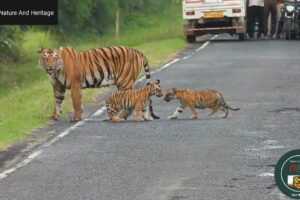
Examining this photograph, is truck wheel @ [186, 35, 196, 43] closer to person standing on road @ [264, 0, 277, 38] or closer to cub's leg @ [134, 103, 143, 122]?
person standing on road @ [264, 0, 277, 38]

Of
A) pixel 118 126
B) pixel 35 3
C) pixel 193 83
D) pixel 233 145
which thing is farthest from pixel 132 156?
pixel 193 83

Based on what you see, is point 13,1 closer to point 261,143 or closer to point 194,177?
point 261,143

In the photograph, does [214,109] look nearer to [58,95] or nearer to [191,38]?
[58,95]

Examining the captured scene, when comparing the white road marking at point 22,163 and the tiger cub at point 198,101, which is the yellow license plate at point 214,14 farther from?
the white road marking at point 22,163

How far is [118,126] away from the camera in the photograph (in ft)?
47.6

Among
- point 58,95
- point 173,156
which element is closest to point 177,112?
point 58,95

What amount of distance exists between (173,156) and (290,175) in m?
3.90

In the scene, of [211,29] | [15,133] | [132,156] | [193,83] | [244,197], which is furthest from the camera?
[211,29]

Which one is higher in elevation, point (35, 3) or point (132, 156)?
point (35, 3)

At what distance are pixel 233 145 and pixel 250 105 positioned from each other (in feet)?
14.3

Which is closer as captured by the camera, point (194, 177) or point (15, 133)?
point (194, 177)

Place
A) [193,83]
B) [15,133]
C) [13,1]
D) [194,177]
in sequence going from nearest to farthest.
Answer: [194,177]
[15,133]
[13,1]
[193,83]

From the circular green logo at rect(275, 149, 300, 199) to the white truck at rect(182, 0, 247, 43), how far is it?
84.7ft

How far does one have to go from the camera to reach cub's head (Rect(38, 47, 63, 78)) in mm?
15305
